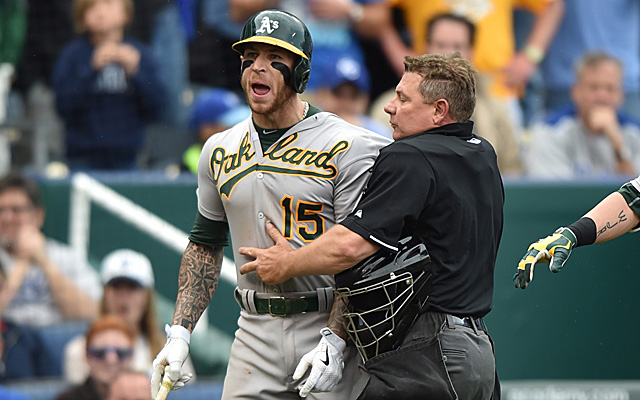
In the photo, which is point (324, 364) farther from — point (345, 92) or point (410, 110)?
point (345, 92)

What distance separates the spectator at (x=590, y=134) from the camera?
810 cm

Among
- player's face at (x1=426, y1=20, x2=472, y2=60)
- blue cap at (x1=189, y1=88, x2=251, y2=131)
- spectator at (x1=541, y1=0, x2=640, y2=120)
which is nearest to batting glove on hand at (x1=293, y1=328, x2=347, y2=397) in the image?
blue cap at (x1=189, y1=88, x2=251, y2=131)

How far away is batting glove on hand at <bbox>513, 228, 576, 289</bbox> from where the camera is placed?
4.16 metres

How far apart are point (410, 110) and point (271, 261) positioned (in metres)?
0.86

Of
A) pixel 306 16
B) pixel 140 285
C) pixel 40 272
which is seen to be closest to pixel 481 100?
pixel 306 16

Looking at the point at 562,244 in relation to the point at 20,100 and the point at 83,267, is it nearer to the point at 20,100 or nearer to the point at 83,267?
the point at 83,267

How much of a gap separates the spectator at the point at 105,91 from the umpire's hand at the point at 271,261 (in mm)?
3845

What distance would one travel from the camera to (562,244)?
14.0 ft

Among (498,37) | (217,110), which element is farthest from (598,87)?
(217,110)

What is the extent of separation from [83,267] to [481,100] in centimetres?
338

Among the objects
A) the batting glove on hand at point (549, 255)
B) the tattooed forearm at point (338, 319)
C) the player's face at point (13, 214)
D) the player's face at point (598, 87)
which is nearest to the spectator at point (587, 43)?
the player's face at point (598, 87)

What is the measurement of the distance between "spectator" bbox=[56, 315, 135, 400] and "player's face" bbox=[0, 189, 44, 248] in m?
0.93

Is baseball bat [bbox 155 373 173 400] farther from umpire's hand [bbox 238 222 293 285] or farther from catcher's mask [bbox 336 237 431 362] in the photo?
catcher's mask [bbox 336 237 431 362]

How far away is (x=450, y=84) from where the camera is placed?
13.9 feet
